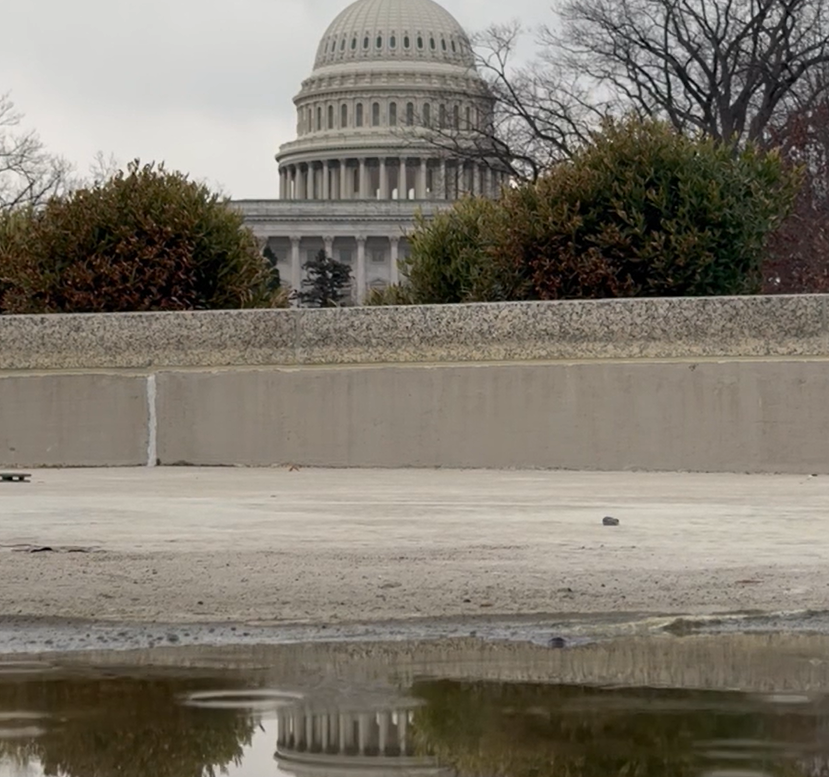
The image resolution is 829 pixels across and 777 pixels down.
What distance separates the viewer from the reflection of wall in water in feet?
16.4

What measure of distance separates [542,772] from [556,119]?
145 feet

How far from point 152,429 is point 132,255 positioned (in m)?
4.13

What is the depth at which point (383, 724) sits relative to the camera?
563 cm

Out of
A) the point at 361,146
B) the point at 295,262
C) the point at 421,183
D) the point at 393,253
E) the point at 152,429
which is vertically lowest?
the point at 152,429

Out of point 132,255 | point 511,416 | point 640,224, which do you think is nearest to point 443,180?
point 132,255

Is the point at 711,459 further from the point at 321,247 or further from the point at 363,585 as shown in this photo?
the point at 321,247

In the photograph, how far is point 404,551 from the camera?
9820mm

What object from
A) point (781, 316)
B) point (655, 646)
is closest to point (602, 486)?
point (781, 316)

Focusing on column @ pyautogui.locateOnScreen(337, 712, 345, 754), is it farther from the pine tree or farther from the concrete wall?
the pine tree

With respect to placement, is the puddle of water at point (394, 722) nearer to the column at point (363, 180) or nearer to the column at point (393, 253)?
the column at point (393, 253)

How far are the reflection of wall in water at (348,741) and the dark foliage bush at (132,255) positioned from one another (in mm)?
15995

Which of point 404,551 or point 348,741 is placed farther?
point 404,551

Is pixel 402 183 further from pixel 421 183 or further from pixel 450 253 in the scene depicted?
pixel 450 253

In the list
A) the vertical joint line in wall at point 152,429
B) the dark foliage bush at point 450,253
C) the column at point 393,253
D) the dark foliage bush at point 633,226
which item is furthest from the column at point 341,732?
the column at point 393,253
